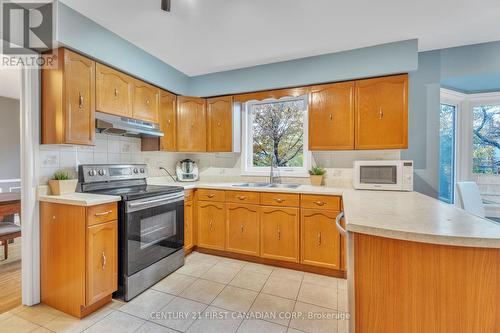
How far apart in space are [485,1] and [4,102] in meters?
7.16

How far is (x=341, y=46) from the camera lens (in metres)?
2.44

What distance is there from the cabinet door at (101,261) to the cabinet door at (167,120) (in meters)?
1.28

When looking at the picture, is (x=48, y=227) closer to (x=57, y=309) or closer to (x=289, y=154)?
(x=57, y=309)

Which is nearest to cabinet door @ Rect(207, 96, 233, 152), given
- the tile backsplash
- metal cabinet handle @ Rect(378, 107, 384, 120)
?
the tile backsplash

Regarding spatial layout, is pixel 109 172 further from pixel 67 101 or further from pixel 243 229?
pixel 243 229

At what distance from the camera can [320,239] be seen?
8.00ft

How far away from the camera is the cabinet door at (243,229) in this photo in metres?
2.72

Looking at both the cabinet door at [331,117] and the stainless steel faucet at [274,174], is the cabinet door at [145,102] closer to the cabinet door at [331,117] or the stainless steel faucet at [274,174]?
the stainless steel faucet at [274,174]

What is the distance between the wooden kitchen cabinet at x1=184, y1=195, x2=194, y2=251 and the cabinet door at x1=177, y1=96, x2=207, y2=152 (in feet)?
2.62

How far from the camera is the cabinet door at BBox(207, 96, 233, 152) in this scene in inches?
125

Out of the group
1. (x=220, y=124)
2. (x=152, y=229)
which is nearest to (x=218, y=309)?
(x=152, y=229)

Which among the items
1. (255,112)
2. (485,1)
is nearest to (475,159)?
(485,1)

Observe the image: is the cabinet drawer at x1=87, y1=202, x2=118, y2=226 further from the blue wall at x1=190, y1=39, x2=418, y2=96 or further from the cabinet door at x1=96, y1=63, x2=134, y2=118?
the blue wall at x1=190, y1=39, x2=418, y2=96

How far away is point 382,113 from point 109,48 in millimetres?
2804
